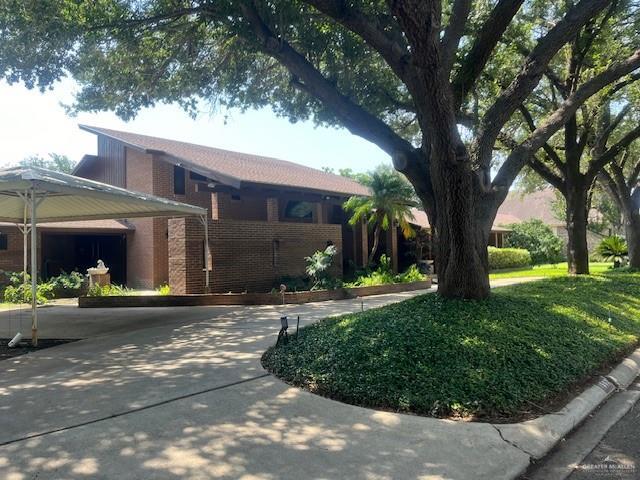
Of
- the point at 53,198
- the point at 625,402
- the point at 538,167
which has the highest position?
the point at 538,167

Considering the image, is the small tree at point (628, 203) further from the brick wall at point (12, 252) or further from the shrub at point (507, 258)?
the brick wall at point (12, 252)

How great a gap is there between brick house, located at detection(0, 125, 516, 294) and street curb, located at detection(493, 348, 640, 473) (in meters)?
9.76

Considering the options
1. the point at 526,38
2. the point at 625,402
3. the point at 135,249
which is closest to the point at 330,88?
the point at 625,402

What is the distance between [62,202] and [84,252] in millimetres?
10032

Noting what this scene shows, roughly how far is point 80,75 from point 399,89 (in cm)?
756

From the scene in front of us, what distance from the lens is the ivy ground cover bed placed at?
4.76m

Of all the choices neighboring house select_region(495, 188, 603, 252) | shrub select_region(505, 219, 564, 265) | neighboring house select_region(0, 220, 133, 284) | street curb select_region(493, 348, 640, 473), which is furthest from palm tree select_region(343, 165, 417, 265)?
neighboring house select_region(495, 188, 603, 252)

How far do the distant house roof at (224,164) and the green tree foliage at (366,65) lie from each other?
2574mm

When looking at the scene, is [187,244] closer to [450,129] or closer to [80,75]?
[80,75]

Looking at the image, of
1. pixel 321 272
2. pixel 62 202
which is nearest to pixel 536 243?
pixel 321 272

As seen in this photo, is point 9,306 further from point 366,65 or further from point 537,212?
point 537,212

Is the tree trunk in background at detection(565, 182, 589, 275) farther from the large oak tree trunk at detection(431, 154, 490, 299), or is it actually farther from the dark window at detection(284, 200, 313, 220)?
the dark window at detection(284, 200, 313, 220)

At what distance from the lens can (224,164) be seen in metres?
17.8

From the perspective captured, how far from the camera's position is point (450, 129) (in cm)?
677
